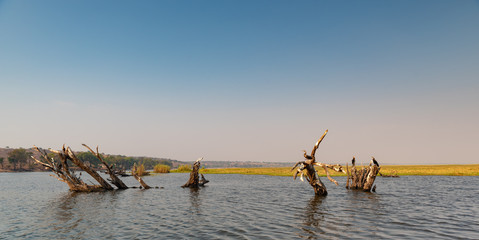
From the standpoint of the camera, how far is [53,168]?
35812 mm

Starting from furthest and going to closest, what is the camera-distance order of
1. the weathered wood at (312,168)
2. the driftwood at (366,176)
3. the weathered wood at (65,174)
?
the weathered wood at (65,174), the driftwood at (366,176), the weathered wood at (312,168)

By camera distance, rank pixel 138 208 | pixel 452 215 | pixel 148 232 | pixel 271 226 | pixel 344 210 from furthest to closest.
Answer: pixel 138 208
pixel 344 210
pixel 452 215
pixel 271 226
pixel 148 232

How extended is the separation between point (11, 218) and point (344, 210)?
26.3 metres

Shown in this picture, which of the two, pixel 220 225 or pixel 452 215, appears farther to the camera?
pixel 452 215

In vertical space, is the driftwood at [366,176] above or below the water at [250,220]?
above

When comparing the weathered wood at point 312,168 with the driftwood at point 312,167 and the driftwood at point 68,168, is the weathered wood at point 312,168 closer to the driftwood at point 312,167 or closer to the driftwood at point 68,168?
the driftwood at point 312,167

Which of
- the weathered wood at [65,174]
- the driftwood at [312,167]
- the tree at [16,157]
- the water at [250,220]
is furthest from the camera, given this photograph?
the tree at [16,157]

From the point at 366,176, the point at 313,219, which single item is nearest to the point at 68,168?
the point at 313,219

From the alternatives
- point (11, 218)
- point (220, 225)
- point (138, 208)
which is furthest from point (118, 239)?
point (11, 218)

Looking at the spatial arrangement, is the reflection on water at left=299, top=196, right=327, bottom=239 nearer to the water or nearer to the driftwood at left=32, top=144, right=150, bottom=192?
the water

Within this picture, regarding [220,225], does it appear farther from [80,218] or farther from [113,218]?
[80,218]

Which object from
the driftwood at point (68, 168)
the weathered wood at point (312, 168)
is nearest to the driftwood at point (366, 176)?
the weathered wood at point (312, 168)

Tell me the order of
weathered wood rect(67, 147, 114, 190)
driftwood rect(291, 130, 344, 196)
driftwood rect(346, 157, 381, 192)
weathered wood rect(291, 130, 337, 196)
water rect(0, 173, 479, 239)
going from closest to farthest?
water rect(0, 173, 479, 239) → driftwood rect(291, 130, 344, 196) → weathered wood rect(291, 130, 337, 196) → driftwood rect(346, 157, 381, 192) → weathered wood rect(67, 147, 114, 190)

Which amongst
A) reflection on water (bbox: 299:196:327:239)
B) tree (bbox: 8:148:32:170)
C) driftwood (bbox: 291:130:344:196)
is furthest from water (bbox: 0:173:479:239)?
tree (bbox: 8:148:32:170)
